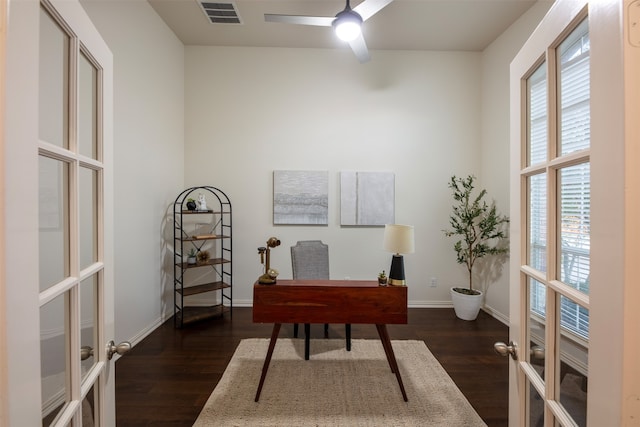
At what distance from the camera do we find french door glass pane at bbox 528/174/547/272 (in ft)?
2.66

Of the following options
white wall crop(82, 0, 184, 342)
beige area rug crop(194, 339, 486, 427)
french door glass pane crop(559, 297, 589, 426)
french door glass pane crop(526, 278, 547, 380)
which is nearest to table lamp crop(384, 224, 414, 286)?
beige area rug crop(194, 339, 486, 427)

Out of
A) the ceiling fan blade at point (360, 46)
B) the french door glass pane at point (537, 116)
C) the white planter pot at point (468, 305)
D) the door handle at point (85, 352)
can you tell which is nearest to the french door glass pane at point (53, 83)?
the door handle at point (85, 352)

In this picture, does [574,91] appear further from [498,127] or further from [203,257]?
[203,257]

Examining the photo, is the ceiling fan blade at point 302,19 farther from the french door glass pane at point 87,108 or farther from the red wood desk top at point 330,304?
the red wood desk top at point 330,304

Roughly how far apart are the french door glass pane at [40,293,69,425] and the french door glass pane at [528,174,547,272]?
4.11ft

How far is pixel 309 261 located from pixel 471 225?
79.1 inches

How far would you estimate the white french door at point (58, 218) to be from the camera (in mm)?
474

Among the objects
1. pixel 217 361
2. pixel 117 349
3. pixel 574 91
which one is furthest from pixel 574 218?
pixel 217 361

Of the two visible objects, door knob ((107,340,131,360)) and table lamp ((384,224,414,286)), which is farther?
table lamp ((384,224,414,286))

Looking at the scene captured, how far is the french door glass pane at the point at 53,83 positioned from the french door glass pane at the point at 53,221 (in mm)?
70

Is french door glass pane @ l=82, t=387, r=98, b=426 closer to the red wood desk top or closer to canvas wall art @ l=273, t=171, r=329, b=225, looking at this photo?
the red wood desk top

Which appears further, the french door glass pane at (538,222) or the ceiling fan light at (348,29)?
the ceiling fan light at (348,29)

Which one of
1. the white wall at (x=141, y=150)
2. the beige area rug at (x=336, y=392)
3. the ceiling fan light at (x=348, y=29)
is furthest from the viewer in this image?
the white wall at (x=141, y=150)

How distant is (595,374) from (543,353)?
300mm
